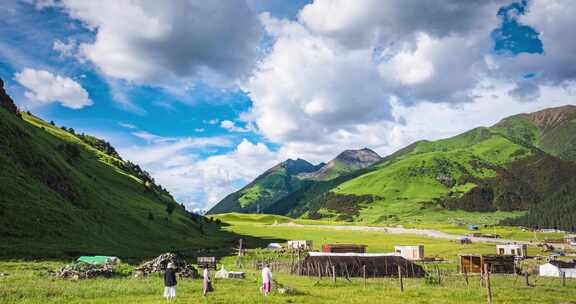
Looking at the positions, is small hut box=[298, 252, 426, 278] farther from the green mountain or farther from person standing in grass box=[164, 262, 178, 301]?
person standing in grass box=[164, 262, 178, 301]

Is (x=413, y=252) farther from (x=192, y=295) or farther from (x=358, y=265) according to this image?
(x=192, y=295)

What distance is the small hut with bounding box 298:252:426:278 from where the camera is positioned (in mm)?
68250

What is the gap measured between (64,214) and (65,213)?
0.65 m

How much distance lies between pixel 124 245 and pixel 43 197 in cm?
1830

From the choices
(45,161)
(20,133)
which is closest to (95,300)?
(45,161)

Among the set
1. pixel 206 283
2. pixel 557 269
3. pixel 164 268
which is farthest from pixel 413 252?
pixel 206 283

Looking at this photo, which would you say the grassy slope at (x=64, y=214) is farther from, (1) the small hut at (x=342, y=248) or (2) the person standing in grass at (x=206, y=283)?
(2) the person standing in grass at (x=206, y=283)

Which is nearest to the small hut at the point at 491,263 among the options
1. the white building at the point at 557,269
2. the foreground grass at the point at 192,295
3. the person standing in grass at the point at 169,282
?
the white building at the point at 557,269

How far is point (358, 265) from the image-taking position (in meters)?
69.6

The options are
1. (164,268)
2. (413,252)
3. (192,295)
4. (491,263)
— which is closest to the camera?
(192,295)

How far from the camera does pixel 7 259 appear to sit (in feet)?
186

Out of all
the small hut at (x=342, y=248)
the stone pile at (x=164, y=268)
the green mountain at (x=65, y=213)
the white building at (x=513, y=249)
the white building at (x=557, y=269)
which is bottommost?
the white building at (x=557, y=269)

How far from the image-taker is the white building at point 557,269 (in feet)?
245

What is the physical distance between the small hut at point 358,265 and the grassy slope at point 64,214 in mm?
36097
